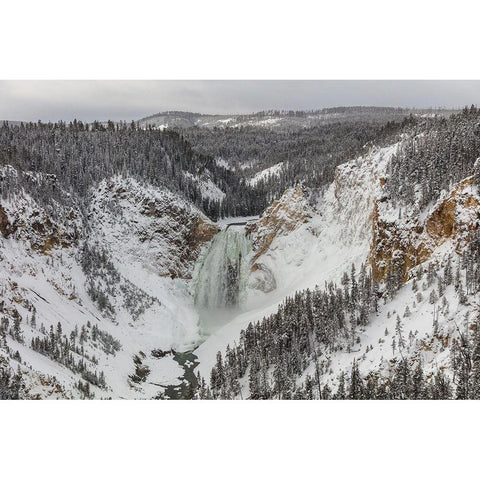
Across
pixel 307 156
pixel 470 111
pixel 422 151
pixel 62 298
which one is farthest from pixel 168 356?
pixel 307 156

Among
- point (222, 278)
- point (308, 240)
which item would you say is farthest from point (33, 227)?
point (308, 240)

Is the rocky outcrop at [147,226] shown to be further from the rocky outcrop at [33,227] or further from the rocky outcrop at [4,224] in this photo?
the rocky outcrop at [4,224]

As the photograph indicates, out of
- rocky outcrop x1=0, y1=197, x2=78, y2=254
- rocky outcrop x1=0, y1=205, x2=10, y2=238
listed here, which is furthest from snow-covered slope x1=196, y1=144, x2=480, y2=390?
rocky outcrop x1=0, y1=205, x2=10, y2=238

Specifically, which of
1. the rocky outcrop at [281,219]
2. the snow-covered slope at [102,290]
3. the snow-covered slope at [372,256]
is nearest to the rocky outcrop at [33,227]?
the snow-covered slope at [102,290]

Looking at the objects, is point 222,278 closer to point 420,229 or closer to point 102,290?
point 102,290

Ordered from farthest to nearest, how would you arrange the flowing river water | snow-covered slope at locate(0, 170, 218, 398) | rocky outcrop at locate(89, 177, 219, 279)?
1. rocky outcrop at locate(89, 177, 219, 279)
2. the flowing river water
3. snow-covered slope at locate(0, 170, 218, 398)

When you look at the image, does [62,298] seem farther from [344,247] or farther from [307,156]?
[307,156]

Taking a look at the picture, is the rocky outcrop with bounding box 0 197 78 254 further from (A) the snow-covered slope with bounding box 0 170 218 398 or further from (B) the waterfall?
(B) the waterfall
